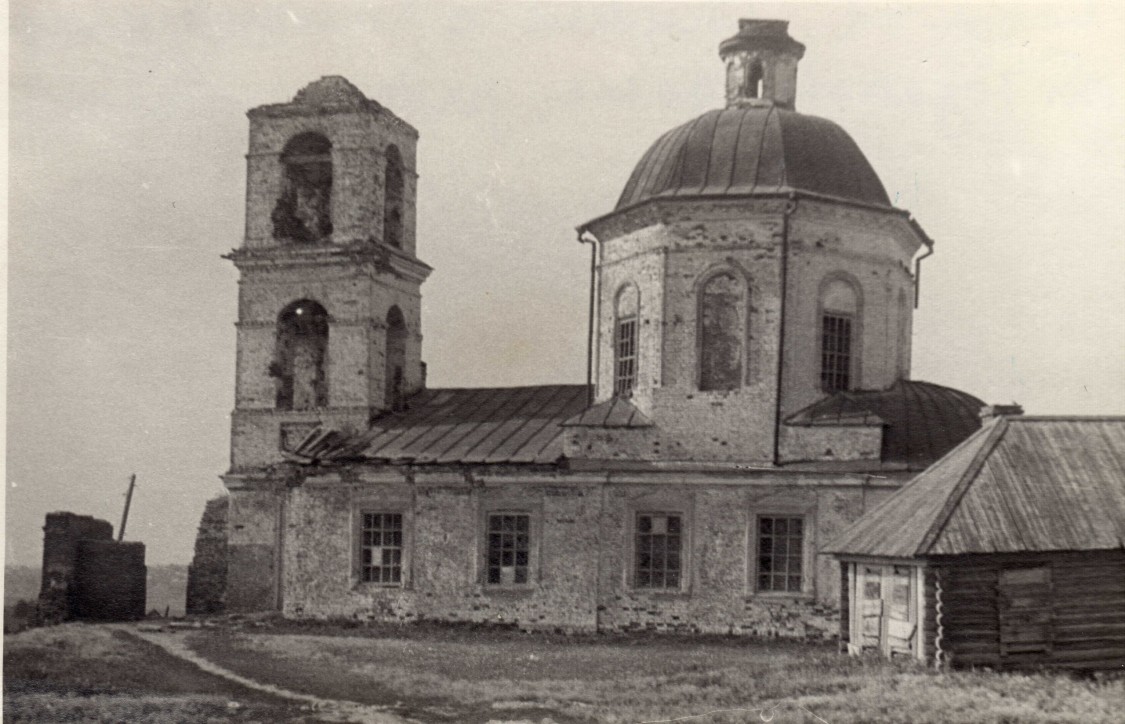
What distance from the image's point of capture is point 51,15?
1673cm

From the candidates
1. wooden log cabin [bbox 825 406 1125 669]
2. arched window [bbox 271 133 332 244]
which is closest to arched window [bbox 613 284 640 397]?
arched window [bbox 271 133 332 244]

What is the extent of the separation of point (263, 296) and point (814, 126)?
9646mm

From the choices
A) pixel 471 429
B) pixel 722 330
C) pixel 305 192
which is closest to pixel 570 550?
pixel 471 429

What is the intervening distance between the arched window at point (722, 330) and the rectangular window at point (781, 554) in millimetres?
2161

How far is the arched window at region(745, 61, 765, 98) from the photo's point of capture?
2119cm

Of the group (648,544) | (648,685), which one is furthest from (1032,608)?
(648,544)

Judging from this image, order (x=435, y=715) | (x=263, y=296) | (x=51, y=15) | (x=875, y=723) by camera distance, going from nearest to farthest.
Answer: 1. (x=875, y=723)
2. (x=435, y=715)
3. (x=51, y=15)
4. (x=263, y=296)

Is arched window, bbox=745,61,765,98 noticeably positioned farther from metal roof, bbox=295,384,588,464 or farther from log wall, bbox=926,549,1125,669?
log wall, bbox=926,549,1125,669

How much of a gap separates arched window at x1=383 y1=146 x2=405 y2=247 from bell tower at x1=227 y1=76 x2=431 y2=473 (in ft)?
0.07

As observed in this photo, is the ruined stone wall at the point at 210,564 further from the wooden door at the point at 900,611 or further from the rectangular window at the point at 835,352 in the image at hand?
the wooden door at the point at 900,611

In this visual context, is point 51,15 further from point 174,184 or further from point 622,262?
point 622,262

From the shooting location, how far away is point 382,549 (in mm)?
21453

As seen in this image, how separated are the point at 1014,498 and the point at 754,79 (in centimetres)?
831

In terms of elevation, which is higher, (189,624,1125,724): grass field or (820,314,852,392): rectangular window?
(820,314,852,392): rectangular window
